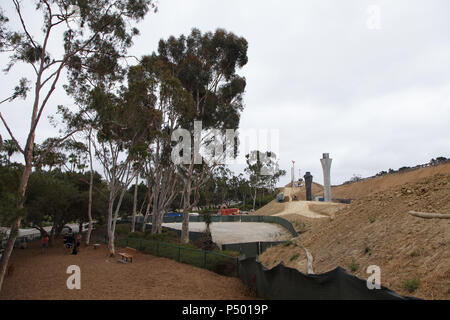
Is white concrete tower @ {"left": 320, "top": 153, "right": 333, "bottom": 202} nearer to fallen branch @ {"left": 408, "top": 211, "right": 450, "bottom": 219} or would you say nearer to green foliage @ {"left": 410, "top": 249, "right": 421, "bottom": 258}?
fallen branch @ {"left": 408, "top": 211, "right": 450, "bottom": 219}

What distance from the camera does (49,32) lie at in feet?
43.0

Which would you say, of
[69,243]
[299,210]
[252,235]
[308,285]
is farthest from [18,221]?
[299,210]

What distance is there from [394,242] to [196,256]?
9.54 meters

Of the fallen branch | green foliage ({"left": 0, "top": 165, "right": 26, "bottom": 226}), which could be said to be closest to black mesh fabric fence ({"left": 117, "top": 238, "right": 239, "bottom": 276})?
the fallen branch

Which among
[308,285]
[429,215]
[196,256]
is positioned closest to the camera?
[308,285]

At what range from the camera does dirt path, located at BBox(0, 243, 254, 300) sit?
1078 cm

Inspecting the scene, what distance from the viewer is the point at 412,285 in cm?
733

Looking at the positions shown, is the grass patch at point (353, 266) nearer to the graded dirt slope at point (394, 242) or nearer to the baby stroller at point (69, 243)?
the graded dirt slope at point (394, 242)

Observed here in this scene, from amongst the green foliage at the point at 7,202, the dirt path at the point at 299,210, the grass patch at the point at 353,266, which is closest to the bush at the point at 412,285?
the grass patch at the point at 353,266

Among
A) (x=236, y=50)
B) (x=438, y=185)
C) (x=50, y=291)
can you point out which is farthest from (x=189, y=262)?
(x=236, y=50)

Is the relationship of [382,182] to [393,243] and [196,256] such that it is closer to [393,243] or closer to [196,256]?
[196,256]

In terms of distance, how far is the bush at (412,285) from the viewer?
7.27 meters

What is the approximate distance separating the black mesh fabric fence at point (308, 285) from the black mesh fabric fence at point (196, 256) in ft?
6.90
